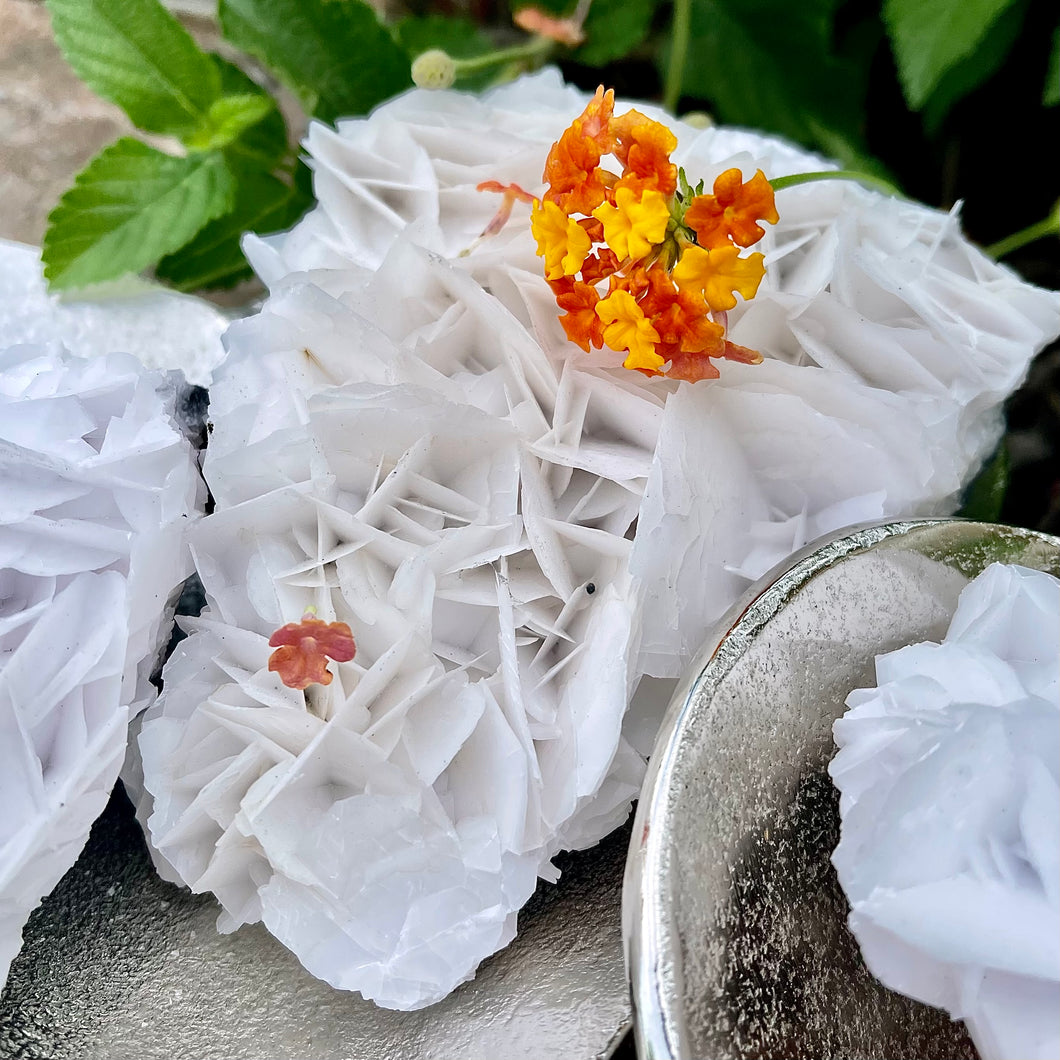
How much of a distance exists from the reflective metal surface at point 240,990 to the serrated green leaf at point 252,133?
0.34 metres

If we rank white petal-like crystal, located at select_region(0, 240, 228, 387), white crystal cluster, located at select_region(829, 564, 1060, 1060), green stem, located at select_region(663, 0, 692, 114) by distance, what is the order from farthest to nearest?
green stem, located at select_region(663, 0, 692, 114)
white petal-like crystal, located at select_region(0, 240, 228, 387)
white crystal cluster, located at select_region(829, 564, 1060, 1060)

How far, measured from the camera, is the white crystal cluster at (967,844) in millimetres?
236

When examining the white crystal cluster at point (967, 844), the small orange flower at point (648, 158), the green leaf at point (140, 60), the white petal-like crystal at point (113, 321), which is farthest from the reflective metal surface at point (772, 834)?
the green leaf at point (140, 60)

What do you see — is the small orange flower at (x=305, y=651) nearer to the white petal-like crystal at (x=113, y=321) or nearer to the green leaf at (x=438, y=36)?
the white petal-like crystal at (x=113, y=321)

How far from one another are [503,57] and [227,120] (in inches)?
6.2

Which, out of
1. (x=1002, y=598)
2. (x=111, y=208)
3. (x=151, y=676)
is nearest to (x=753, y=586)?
(x=1002, y=598)

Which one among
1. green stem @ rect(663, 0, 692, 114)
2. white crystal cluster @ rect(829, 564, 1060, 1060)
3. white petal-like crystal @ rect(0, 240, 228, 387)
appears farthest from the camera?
green stem @ rect(663, 0, 692, 114)

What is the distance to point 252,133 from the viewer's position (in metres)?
0.50

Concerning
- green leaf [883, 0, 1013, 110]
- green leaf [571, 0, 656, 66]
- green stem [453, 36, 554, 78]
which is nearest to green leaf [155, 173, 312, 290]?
green stem [453, 36, 554, 78]

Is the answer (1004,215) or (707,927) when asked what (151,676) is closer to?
(707,927)

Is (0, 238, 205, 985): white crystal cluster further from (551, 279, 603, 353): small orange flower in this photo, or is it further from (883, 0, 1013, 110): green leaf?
(883, 0, 1013, 110): green leaf

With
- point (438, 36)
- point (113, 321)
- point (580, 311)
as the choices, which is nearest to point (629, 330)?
point (580, 311)

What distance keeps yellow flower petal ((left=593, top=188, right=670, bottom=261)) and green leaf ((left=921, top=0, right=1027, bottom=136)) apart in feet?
1.24

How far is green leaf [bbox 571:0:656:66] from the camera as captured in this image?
594 millimetres
